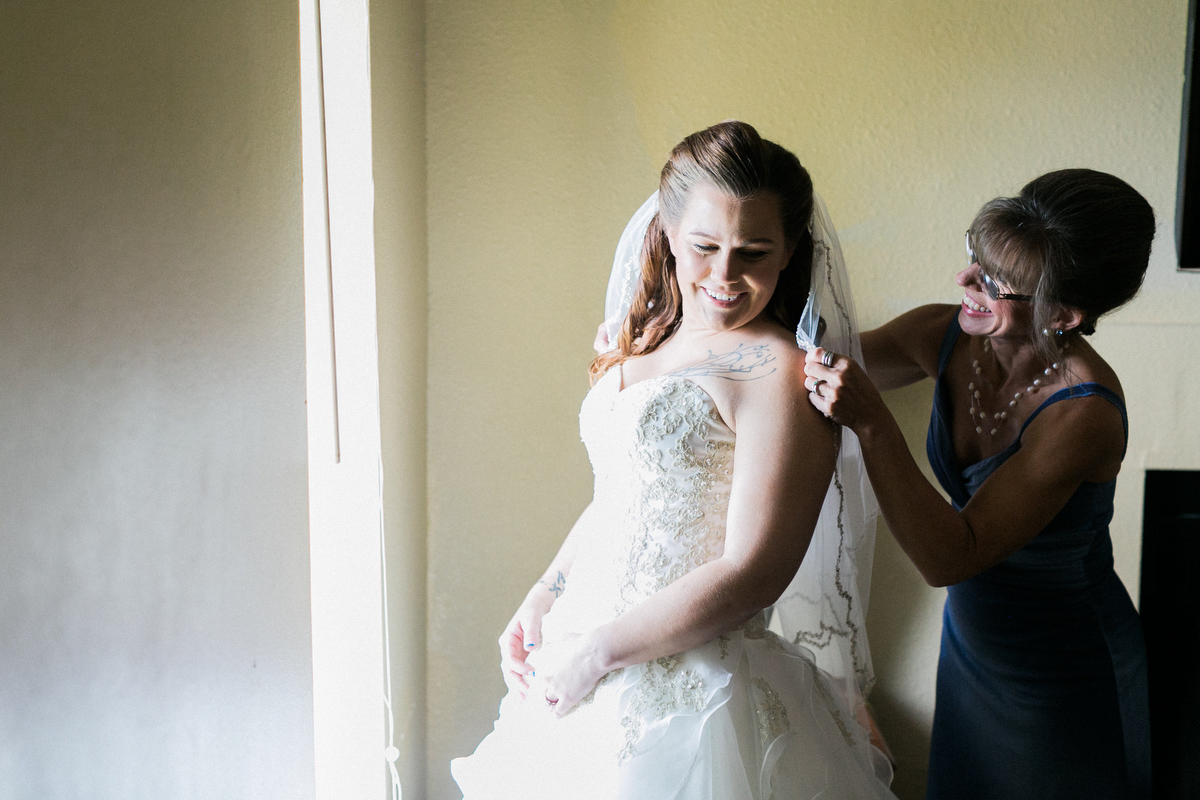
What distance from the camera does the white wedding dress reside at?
1224 millimetres

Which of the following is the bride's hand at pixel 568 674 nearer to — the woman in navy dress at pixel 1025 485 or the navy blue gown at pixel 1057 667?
the woman in navy dress at pixel 1025 485

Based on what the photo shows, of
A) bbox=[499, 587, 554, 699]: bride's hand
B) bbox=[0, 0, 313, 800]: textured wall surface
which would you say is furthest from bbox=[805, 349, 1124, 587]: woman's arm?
bbox=[0, 0, 313, 800]: textured wall surface

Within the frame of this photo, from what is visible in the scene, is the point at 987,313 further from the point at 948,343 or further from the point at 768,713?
the point at 768,713

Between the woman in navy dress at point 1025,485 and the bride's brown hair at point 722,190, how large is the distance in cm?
24

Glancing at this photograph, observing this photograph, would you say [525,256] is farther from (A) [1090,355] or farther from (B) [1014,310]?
(A) [1090,355]

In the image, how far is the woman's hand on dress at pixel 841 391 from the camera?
1.26 meters

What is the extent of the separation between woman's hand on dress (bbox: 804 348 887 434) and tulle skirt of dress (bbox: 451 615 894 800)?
0.41m

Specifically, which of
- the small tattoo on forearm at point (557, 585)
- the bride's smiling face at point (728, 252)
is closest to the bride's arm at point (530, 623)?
the small tattoo on forearm at point (557, 585)

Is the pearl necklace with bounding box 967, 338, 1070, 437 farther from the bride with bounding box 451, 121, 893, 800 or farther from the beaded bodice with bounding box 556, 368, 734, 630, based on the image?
the beaded bodice with bounding box 556, 368, 734, 630

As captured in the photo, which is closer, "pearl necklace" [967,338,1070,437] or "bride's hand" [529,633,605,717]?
"bride's hand" [529,633,605,717]

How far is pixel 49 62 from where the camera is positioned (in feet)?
4.49

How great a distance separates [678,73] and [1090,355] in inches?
41.8

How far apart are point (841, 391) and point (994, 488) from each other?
0.42 m

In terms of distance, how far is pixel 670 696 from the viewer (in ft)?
4.14
